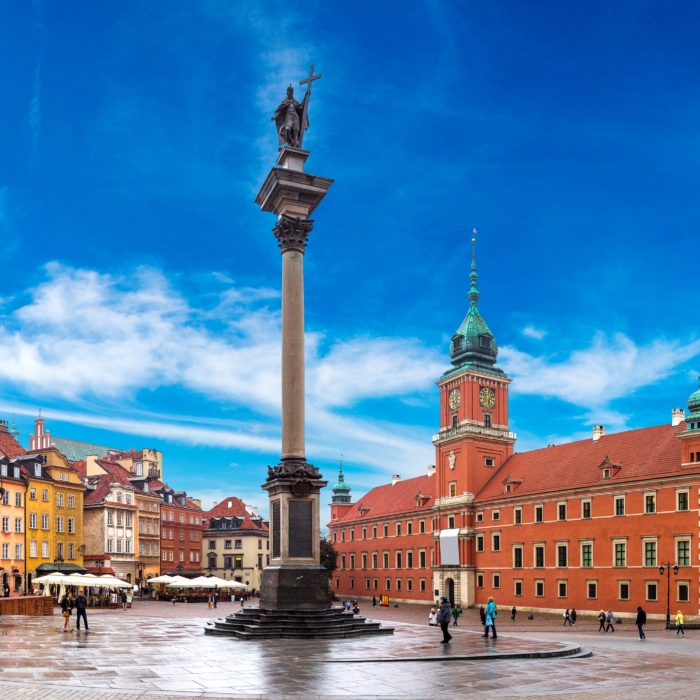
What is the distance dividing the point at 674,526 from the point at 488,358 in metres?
35.5

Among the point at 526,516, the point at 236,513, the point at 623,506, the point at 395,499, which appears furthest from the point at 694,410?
the point at 236,513

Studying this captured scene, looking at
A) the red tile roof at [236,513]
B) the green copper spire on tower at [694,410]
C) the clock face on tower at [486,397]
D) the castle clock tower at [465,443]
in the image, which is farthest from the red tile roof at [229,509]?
the green copper spire on tower at [694,410]

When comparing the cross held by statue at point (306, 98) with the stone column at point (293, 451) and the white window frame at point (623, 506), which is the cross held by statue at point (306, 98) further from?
the white window frame at point (623, 506)

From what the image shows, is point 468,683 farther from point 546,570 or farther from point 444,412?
point 444,412

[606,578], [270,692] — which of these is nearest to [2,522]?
[606,578]

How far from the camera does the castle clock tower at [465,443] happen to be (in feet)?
280

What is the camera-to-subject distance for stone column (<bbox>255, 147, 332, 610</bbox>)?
27.6 meters

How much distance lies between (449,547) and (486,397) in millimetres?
15976

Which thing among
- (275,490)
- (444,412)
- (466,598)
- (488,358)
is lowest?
(466,598)

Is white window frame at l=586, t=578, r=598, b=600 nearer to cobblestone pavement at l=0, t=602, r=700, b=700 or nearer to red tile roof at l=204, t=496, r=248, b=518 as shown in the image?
cobblestone pavement at l=0, t=602, r=700, b=700

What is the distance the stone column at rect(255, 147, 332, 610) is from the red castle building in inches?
1351

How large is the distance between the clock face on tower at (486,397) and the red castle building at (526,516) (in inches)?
5.2

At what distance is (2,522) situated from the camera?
69.4 meters

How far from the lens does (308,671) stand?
1883cm
